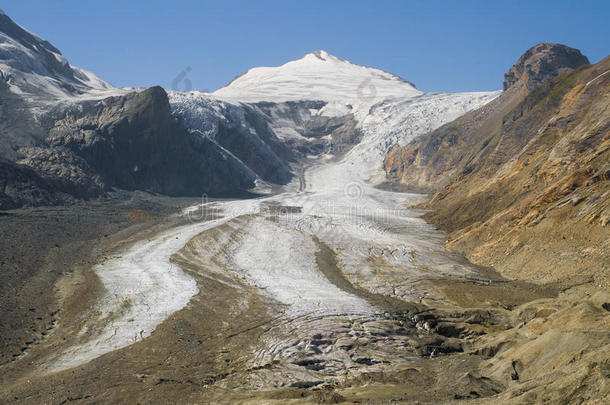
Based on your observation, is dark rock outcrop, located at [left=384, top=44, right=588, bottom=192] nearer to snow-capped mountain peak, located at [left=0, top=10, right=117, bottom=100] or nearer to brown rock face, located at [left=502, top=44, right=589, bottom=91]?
brown rock face, located at [left=502, top=44, right=589, bottom=91]

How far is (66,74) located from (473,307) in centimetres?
10397

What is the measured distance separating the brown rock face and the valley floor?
53055mm

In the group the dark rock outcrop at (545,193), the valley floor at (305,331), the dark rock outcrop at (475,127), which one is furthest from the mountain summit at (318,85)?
the valley floor at (305,331)

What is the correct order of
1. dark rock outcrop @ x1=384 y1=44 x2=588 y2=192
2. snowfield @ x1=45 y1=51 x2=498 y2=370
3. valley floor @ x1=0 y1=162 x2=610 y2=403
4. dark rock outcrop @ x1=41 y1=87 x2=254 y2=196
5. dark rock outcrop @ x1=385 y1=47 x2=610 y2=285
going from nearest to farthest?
1. valley floor @ x1=0 y1=162 x2=610 y2=403
2. snowfield @ x1=45 y1=51 x2=498 y2=370
3. dark rock outcrop @ x1=385 y1=47 x2=610 y2=285
4. dark rock outcrop @ x1=41 y1=87 x2=254 y2=196
5. dark rock outcrop @ x1=384 y1=44 x2=588 y2=192

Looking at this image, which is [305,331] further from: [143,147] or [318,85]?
[318,85]

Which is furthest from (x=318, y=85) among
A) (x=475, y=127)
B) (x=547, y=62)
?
(x=547, y=62)

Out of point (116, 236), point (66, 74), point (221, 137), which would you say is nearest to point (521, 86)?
point (221, 137)

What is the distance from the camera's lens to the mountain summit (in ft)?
498

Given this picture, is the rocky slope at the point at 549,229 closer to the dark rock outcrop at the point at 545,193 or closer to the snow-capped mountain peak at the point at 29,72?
the dark rock outcrop at the point at 545,193

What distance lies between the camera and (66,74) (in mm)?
101625

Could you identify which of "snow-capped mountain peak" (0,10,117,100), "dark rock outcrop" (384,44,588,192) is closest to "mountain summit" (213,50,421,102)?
"snow-capped mountain peak" (0,10,117,100)

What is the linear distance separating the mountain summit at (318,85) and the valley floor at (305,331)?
378 feet

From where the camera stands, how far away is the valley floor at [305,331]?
486 inches

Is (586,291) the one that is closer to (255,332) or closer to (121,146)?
(255,332)
